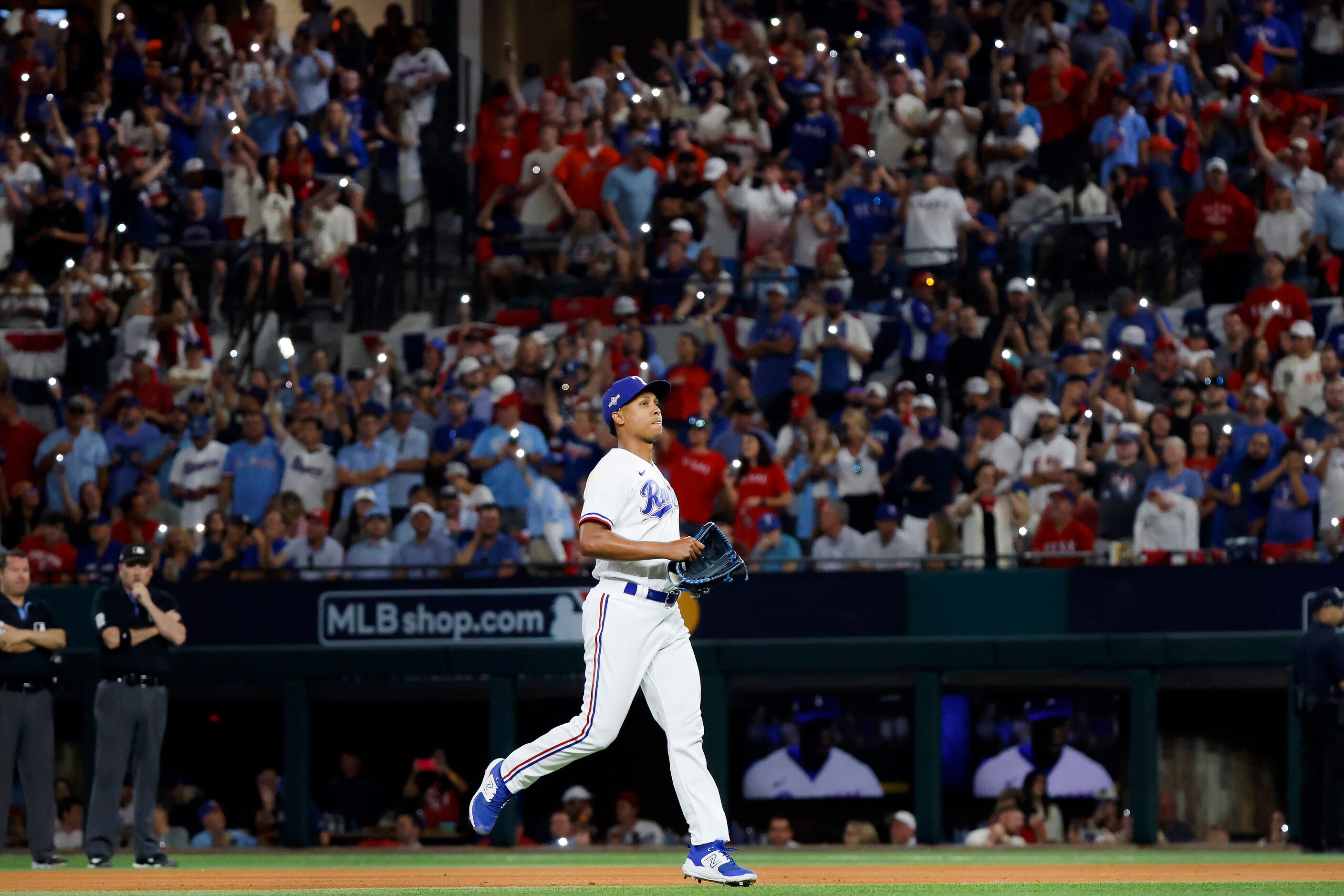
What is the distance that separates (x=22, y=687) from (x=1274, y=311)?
901cm

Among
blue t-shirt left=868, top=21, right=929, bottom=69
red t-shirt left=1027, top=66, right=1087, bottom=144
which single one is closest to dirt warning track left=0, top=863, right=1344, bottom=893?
red t-shirt left=1027, top=66, right=1087, bottom=144

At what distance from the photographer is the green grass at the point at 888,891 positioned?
721 cm

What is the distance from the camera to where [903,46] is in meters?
18.1

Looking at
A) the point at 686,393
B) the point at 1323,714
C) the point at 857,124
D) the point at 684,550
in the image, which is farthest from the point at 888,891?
the point at 857,124

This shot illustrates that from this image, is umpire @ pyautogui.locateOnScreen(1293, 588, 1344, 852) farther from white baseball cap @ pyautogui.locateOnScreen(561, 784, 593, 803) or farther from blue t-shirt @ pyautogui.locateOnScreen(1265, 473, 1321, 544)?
white baseball cap @ pyautogui.locateOnScreen(561, 784, 593, 803)

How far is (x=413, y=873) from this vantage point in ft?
30.7

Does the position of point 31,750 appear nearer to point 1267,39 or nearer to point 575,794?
point 575,794

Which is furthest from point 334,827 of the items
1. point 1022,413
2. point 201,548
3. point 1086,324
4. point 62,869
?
point 1086,324

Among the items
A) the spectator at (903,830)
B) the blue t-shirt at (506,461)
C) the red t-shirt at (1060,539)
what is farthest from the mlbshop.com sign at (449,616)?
the red t-shirt at (1060,539)

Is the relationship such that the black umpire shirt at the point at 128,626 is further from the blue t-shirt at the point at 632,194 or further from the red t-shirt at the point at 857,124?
the red t-shirt at the point at 857,124

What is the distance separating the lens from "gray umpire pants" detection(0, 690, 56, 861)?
35.1 ft

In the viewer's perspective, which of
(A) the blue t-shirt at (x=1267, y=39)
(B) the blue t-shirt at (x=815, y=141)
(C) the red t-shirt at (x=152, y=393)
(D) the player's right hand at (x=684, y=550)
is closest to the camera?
(D) the player's right hand at (x=684, y=550)

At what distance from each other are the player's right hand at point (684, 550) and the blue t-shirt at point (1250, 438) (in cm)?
690

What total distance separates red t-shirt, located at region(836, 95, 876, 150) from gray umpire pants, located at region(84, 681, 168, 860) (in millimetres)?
8875
